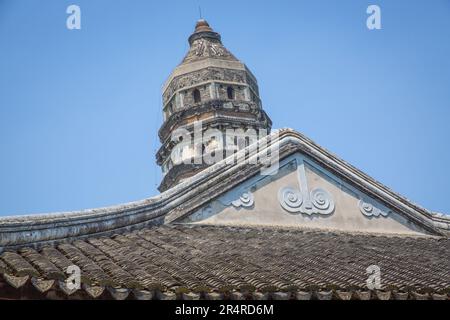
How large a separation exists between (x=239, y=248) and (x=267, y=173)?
2.42m

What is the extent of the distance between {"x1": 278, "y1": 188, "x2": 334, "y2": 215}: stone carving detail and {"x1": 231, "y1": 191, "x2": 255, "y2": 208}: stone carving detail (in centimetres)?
55

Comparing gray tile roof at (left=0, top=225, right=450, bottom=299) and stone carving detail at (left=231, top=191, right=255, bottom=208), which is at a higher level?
stone carving detail at (left=231, top=191, right=255, bottom=208)

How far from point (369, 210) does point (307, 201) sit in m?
1.31

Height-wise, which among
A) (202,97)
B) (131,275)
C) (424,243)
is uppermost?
(202,97)

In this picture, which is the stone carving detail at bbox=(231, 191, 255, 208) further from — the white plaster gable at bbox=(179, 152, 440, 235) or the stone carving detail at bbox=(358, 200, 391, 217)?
the stone carving detail at bbox=(358, 200, 391, 217)

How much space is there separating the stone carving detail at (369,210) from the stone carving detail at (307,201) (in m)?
0.63

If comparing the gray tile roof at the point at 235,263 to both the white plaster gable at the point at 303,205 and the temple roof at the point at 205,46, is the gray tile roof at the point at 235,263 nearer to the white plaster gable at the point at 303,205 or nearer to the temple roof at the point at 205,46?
the white plaster gable at the point at 303,205

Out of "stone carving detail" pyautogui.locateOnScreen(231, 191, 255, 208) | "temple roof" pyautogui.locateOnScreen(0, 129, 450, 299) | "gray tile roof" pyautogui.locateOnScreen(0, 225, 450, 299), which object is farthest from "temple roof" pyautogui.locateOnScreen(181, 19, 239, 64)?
"gray tile roof" pyautogui.locateOnScreen(0, 225, 450, 299)

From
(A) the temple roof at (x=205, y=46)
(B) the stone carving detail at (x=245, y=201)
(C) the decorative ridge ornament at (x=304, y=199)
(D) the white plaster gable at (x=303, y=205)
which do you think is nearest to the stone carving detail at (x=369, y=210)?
(D) the white plaster gable at (x=303, y=205)

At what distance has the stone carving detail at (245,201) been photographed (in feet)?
36.4

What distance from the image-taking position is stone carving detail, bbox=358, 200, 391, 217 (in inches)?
475
